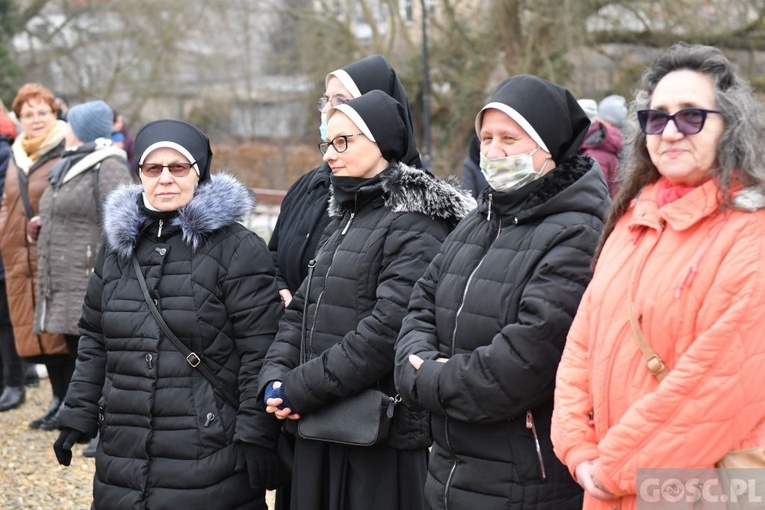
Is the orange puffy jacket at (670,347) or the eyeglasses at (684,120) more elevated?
the eyeglasses at (684,120)

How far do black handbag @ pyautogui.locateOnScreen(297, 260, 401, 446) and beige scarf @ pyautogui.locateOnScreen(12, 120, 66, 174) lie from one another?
431cm

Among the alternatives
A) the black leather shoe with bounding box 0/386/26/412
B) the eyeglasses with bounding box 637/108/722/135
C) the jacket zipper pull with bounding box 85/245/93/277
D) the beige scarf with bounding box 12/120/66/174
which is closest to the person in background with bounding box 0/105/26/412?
the black leather shoe with bounding box 0/386/26/412

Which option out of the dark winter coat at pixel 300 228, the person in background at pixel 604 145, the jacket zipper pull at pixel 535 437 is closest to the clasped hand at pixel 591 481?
the jacket zipper pull at pixel 535 437

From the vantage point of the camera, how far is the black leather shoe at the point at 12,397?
8.31 meters

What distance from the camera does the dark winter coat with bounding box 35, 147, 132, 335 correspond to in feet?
22.1

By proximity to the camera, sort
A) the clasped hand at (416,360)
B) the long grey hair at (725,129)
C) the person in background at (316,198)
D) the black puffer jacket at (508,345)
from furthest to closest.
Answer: the person in background at (316,198) < the clasped hand at (416,360) < the black puffer jacket at (508,345) < the long grey hair at (725,129)

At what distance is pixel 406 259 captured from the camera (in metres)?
3.97

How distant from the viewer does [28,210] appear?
7512mm

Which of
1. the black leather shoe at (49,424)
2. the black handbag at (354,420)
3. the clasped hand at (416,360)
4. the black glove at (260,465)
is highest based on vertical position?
the clasped hand at (416,360)

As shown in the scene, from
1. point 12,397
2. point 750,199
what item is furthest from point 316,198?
point 12,397

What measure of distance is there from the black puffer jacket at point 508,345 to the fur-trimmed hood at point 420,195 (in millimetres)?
547

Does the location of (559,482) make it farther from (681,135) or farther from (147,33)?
(147,33)

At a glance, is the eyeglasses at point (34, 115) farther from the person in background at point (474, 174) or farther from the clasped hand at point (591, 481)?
the clasped hand at point (591, 481)

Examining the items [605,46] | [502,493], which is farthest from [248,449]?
[605,46]
